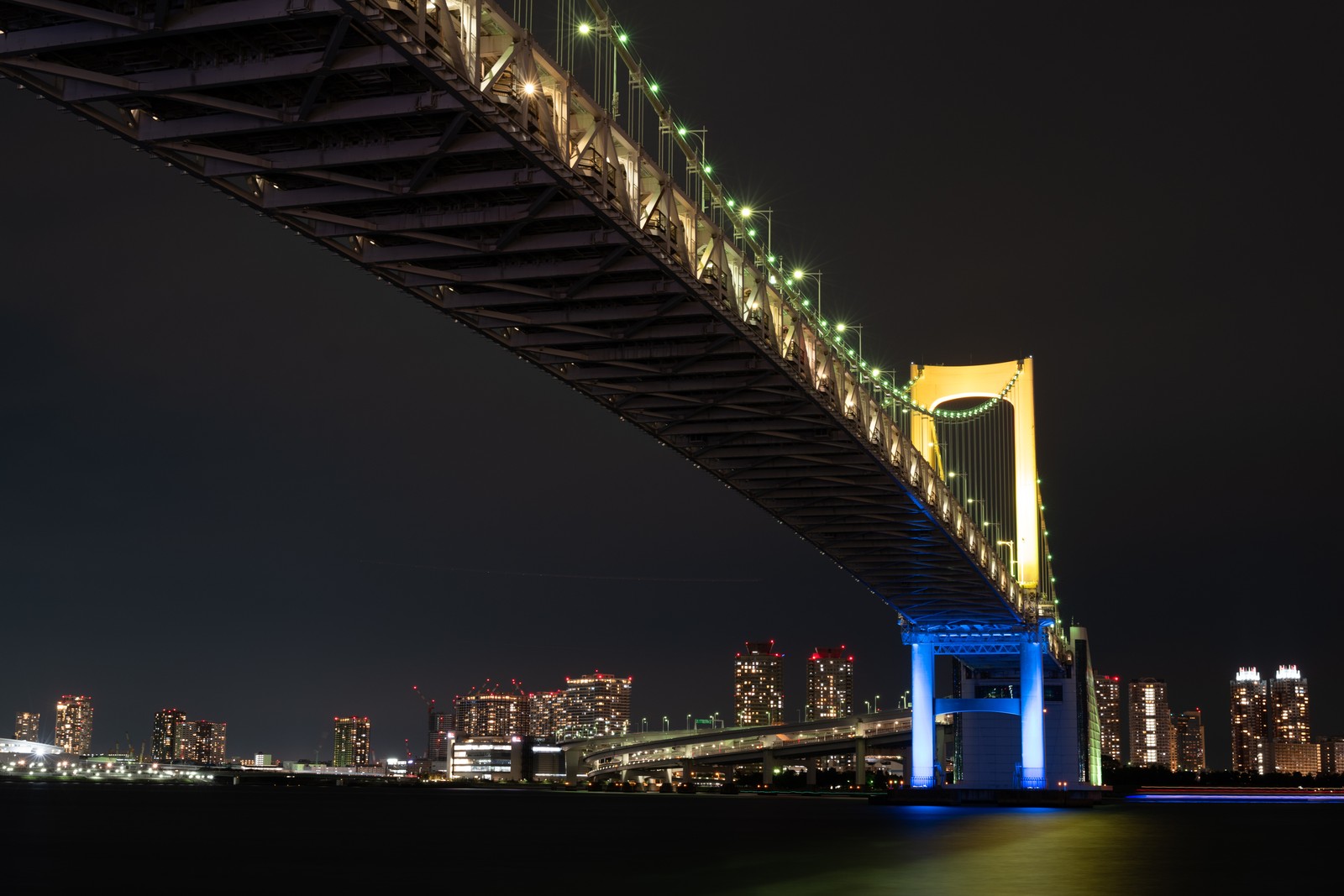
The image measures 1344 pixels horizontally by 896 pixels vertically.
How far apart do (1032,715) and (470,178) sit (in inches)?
2031

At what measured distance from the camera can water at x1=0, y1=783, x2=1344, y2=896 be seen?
2461 cm

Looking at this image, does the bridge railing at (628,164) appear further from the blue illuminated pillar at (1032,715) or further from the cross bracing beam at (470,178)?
the blue illuminated pillar at (1032,715)

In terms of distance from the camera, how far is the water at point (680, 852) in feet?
80.7

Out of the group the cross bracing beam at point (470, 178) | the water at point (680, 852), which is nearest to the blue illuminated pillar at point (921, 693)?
the water at point (680, 852)

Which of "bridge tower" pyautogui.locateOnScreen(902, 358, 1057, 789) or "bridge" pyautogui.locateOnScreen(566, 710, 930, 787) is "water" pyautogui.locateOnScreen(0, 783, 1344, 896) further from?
"bridge" pyautogui.locateOnScreen(566, 710, 930, 787)

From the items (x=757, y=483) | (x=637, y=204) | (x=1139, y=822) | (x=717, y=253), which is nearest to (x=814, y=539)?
(x=757, y=483)

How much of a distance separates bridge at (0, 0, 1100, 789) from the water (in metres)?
9.24

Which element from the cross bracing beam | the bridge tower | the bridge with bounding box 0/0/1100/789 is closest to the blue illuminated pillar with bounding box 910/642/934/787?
the bridge tower

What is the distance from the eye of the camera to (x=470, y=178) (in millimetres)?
18188

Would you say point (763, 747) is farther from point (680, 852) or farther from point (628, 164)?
point (628, 164)

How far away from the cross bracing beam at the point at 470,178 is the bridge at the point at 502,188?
4 centimetres

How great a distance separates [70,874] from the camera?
2695 cm

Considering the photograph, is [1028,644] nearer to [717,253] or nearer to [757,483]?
[757,483]

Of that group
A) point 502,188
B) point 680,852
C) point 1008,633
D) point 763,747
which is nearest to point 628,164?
point 502,188
